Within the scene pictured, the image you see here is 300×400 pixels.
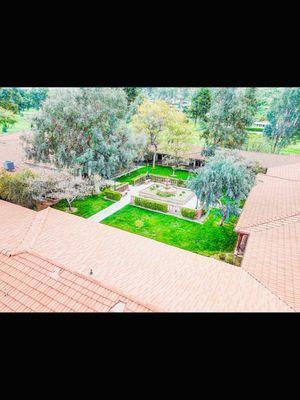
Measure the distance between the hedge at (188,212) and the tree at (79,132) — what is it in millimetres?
5563

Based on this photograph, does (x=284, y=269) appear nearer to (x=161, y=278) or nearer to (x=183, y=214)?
(x=161, y=278)

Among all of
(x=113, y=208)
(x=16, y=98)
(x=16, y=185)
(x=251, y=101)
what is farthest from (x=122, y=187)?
(x=16, y=98)

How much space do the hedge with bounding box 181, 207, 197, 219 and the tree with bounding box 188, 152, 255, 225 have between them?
1285mm

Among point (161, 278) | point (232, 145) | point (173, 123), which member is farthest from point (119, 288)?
point (232, 145)

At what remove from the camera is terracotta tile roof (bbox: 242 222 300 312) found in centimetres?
782

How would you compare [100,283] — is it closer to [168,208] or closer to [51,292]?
[51,292]

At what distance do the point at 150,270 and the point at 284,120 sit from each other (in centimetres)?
2864

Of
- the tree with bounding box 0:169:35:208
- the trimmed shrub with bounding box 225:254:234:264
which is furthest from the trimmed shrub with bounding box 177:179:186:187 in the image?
the tree with bounding box 0:169:35:208

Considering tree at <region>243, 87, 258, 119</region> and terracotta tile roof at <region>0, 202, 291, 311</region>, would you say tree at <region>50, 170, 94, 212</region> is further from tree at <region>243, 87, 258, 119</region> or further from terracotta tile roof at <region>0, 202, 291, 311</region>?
tree at <region>243, 87, 258, 119</region>

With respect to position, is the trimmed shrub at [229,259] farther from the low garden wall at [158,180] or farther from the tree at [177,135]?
the tree at [177,135]

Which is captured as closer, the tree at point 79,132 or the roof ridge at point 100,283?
the roof ridge at point 100,283

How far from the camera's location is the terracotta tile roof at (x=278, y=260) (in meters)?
7.82

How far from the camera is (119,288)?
710 cm

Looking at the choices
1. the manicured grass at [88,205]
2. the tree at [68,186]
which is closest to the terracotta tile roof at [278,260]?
the manicured grass at [88,205]
